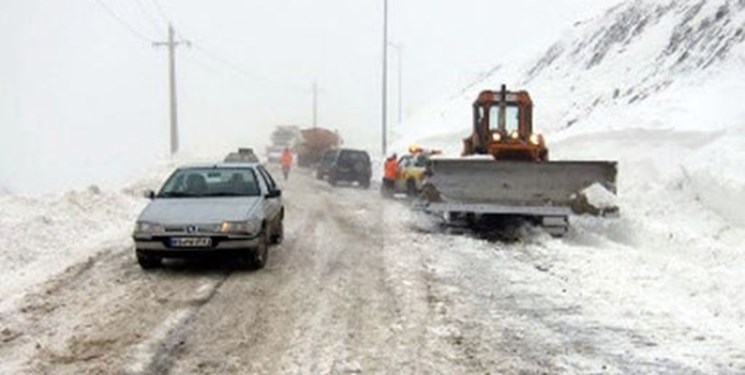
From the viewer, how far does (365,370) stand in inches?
280

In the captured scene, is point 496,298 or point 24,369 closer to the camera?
point 24,369

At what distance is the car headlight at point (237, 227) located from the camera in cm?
1180

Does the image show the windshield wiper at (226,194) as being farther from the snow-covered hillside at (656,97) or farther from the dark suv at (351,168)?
the dark suv at (351,168)

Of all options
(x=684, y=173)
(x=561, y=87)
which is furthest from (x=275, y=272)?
(x=561, y=87)

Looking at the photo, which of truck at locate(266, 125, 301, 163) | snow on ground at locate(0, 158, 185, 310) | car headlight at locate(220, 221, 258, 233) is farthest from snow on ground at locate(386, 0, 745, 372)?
truck at locate(266, 125, 301, 163)

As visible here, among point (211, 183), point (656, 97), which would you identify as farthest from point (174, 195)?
point (656, 97)

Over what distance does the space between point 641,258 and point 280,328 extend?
22.3 ft

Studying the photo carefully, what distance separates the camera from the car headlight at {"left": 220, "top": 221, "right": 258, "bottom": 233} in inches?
465

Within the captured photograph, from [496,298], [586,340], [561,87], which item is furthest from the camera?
[561,87]

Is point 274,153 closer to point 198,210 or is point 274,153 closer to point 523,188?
point 523,188

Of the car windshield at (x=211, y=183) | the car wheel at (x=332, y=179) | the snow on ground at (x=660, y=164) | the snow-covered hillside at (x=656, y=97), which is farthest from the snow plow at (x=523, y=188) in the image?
the car wheel at (x=332, y=179)

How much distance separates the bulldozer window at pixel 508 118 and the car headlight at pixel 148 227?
10030 millimetres

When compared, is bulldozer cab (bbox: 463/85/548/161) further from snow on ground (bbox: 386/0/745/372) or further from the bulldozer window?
snow on ground (bbox: 386/0/745/372)

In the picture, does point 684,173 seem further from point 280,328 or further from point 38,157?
point 38,157
